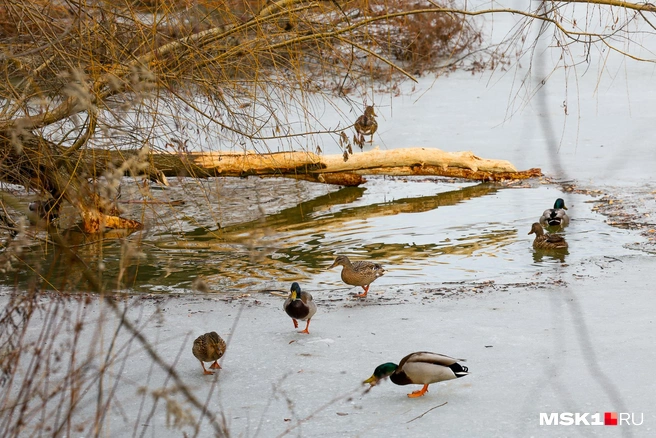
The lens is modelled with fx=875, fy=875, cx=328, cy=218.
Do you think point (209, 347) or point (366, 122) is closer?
point (209, 347)

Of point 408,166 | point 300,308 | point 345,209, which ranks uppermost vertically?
point 408,166

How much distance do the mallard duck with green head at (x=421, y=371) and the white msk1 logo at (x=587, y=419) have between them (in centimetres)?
47

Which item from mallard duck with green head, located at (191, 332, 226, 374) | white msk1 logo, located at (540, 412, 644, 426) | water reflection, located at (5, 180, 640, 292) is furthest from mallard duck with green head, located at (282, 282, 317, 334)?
white msk1 logo, located at (540, 412, 644, 426)

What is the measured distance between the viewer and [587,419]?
3.73 meters

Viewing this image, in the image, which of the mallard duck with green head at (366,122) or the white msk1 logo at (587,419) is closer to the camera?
the white msk1 logo at (587,419)

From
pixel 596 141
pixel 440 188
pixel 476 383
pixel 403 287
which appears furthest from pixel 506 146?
pixel 476 383

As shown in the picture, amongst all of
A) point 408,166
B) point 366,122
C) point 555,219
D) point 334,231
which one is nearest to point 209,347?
point 366,122

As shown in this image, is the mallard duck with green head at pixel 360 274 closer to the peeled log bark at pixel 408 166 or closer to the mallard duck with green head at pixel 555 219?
the mallard duck with green head at pixel 555 219

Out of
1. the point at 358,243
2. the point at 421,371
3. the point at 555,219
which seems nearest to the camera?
the point at 421,371

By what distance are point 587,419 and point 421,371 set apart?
29.4 inches

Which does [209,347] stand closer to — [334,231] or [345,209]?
[334,231]

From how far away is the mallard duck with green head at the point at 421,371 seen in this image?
4.00 metres

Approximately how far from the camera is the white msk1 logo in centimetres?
368

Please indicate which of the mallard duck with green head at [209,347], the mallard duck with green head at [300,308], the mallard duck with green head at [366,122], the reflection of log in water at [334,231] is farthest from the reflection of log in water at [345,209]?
the mallard duck with green head at [209,347]
